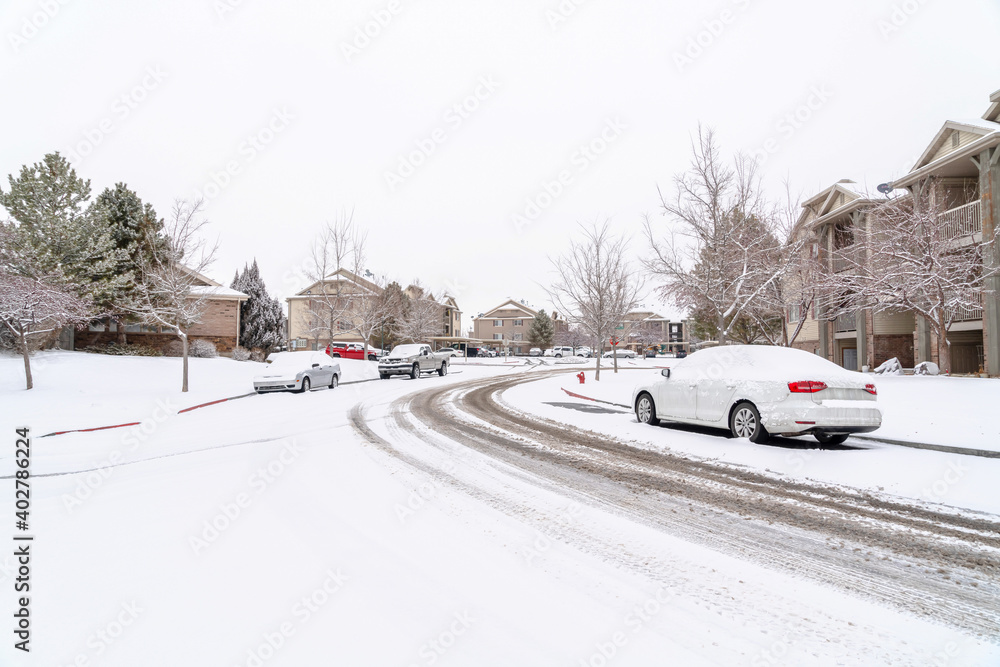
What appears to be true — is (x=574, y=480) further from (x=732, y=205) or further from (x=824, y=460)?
(x=732, y=205)

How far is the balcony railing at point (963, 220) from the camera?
1734cm

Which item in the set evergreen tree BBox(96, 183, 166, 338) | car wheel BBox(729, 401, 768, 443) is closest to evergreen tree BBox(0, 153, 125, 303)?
evergreen tree BBox(96, 183, 166, 338)

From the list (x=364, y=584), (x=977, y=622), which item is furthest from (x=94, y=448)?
(x=977, y=622)

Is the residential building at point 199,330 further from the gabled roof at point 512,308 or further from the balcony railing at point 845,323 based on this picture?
the gabled roof at point 512,308

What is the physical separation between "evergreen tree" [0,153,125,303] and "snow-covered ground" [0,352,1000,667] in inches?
680

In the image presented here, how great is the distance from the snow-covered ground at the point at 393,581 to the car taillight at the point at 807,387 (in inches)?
41.6

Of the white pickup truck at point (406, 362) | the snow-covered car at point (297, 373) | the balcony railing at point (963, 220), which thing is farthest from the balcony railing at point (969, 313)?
the snow-covered car at point (297, 373)

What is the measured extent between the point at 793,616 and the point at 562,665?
4.90ft

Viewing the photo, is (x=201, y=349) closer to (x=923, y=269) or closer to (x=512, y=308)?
(x=923, y=269)

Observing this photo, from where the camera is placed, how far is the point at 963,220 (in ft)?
58.6

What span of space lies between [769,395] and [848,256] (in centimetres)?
1475

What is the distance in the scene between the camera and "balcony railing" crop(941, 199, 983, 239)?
56.9 ft

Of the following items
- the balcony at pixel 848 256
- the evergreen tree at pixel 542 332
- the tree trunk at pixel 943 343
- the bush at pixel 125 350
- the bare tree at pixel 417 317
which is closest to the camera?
the tree trunk at pixel 943 343

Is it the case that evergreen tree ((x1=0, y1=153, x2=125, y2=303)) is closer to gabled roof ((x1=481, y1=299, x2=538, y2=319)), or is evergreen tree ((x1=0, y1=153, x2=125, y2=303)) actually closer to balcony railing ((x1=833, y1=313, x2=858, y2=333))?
balcony railing ((x1=833, y1=313, x2=858, y2=333))
